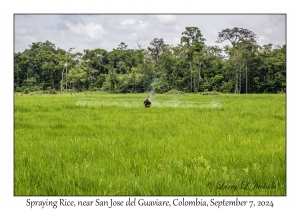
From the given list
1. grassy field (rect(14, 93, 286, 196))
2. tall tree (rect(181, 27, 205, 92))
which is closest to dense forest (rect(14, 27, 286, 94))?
tall tree (rect(181, 27, 205, 92))

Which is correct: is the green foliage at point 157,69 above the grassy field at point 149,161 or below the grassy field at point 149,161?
above

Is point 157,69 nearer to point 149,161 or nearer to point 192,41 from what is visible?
point 192,41

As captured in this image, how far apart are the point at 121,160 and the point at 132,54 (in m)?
6.53

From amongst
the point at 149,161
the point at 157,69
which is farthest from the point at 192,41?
the point at 149,161

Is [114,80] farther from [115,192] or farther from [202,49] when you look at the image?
[115,192]

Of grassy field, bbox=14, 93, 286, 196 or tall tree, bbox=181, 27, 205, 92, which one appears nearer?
grassy field, bbox=14, 93, 286, 196

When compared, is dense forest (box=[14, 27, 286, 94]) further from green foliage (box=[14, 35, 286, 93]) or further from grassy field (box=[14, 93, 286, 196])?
grassy field (box=[14, 93, 286, 196])

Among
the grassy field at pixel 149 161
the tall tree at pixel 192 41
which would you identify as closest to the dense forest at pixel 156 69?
the tall tree at pixel 192 41

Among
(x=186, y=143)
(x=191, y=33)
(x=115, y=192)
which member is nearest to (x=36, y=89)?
(x=191, y=33)

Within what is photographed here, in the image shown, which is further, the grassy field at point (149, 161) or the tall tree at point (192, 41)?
the tall tree at point (192, 41)

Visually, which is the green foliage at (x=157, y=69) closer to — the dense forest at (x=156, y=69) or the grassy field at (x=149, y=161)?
the dense forest at (x=156, y=69)

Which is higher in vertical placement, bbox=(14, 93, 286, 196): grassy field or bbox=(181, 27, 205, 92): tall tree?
bbox=(181, 27, 205, 92): tall tree

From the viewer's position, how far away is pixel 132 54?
882cm

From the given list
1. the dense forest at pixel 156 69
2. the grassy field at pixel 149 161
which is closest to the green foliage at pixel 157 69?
the dense forest at pixel 156 69
